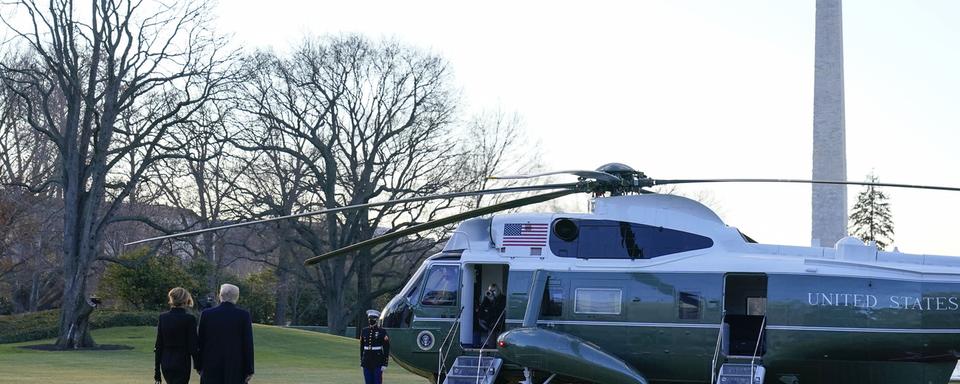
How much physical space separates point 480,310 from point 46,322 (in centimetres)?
3082

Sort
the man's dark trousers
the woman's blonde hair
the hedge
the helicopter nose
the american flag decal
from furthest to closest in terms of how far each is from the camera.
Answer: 1. the hedge
2. the man's dark trousers
3. the helicopter nose
4. the american flag decal
5. the woman's blonde hair

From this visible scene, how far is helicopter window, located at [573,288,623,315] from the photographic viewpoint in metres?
15.9

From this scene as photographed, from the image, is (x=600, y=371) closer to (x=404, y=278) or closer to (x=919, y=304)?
(x=919, y=304)

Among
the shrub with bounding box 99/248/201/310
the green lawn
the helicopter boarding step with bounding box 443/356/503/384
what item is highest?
the shrub with bounding box 99/248/201/310

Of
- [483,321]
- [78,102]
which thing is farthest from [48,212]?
[483,321]

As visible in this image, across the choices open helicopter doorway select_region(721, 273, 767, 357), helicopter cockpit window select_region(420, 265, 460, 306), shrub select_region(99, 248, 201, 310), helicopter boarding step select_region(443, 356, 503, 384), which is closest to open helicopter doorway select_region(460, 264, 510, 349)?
helicopter cockpit window select_region(420, 265, 460, 306)

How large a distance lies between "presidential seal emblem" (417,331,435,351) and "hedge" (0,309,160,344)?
28271 millimetres

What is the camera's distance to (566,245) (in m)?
16.4

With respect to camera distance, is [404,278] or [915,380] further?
[404,278]

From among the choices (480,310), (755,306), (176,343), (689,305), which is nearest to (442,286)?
(480,310)

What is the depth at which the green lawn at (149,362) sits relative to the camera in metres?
26.3

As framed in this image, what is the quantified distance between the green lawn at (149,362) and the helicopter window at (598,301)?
11515 mm

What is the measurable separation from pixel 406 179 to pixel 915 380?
119 feet

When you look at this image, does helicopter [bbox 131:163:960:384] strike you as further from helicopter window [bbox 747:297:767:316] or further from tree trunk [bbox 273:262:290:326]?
tree trunk [bbox 273:262:290:326]
